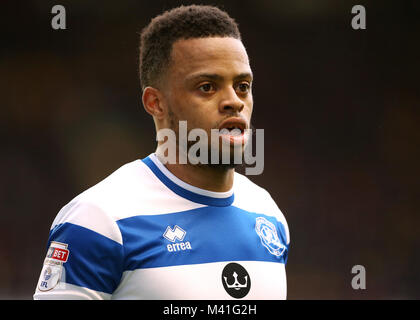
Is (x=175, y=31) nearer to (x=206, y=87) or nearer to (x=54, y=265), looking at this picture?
(x=206, y=87)

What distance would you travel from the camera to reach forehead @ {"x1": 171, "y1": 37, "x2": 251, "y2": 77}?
2342mm

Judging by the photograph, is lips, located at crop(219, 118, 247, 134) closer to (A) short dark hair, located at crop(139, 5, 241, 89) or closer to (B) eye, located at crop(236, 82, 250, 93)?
(B) eye, located at crop(236, 82, 250, 93)

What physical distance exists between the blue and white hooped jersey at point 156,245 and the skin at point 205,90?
94mm

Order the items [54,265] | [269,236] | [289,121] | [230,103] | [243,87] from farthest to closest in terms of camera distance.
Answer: [289,121] < [269,236] < [243,87] < [230,103] < [54,265]

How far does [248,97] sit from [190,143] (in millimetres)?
295

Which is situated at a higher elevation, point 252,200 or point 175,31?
point 175,31

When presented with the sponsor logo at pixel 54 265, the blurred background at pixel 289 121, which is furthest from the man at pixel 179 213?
the blurred background at pixel 289 121

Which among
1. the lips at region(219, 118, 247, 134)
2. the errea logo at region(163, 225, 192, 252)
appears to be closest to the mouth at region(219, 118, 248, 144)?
the lips at region(219, 118, 247, 134)

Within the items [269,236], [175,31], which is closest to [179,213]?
[269,236]

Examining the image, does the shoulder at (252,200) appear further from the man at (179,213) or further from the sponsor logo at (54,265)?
the sponsor logo at (54,265)

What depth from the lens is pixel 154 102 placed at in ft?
8.26

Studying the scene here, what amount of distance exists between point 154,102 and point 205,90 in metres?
0.27

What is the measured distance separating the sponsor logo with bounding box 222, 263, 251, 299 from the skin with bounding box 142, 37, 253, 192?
0.35 meters

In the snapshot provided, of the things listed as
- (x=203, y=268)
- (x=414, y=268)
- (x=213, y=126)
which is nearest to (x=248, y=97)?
(x=213, y=126)
